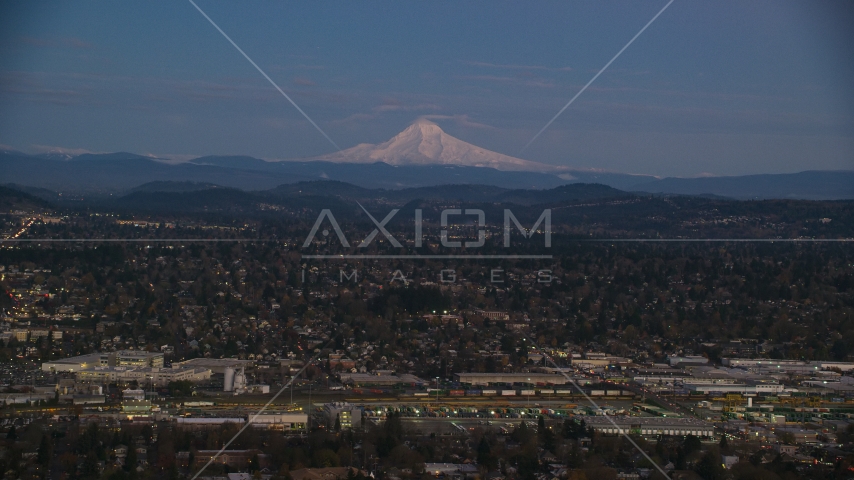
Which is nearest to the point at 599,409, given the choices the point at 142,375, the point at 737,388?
the point at 737,388

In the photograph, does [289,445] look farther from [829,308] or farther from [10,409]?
[829,308]

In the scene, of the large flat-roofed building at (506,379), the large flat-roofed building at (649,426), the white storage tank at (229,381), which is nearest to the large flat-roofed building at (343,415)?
the white storage tank at (229,381)

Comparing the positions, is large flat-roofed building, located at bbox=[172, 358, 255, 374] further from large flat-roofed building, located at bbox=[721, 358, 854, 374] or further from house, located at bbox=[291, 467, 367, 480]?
large flat-roofed building, located at bbox=[721, 358, 854, 374]

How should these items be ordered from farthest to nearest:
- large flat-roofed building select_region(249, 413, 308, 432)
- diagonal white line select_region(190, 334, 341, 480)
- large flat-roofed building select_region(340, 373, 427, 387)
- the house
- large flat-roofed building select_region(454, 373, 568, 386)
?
large flat-roofed building select_region(454, 373, 568, 386), large flat-roofed building select_region(340, 373, 427, 387), large flat-roofed building select_region(249, 413, 308, 432), diagonal white line select_region(190, 334, 341, 480), the house

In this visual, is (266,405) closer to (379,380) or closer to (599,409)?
(379,380)

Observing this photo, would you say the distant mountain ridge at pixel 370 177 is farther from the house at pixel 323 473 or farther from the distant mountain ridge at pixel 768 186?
the house at pixel 323 473

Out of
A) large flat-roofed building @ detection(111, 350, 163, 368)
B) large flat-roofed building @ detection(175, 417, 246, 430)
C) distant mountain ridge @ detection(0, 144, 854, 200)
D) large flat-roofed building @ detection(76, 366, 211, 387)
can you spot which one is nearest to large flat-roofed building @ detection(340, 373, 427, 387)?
large flat-roofed building @ detection(76, 366, 211, 387)
